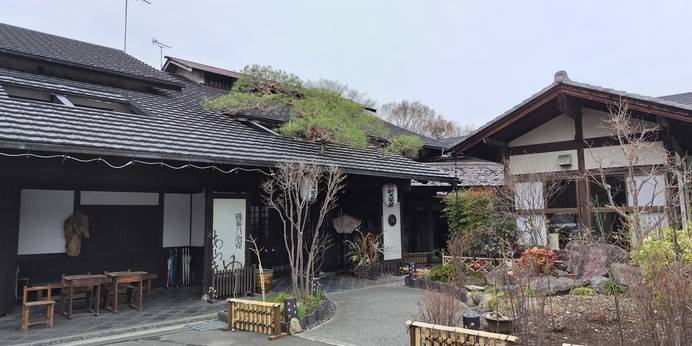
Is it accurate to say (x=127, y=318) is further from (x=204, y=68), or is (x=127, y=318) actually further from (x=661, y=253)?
(x=204, y=68)

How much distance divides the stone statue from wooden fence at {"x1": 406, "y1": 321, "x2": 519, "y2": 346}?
298 inches

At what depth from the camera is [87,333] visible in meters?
6.62

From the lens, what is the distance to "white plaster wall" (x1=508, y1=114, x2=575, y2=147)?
1054 cm

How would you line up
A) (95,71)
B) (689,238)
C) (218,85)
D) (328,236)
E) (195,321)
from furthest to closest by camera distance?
1. (218,85)
2. (328,236)
3. (95,71)
4. (195,321)
5. (689,238)

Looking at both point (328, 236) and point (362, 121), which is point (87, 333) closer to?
point (328, 236)

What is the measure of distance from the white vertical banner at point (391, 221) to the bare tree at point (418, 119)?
21219 millimetres

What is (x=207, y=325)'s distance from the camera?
7.20 metres

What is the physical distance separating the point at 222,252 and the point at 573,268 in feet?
23.1

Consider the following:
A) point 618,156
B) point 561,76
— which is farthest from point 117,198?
point 618,156

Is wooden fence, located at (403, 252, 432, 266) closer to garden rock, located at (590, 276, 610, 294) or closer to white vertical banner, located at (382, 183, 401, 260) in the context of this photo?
white vertical banner, located at (382, 183, 401, 260)

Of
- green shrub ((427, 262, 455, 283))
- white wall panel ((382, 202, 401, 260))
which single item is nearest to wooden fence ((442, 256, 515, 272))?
green shrub ((427, 262, 455, 283))

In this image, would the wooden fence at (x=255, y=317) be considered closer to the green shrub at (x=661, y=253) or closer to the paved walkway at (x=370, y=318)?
the paved walkway at (x=370, y=318)

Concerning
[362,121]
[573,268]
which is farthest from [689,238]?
[362,121]

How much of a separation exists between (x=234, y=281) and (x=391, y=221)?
5223 mm
